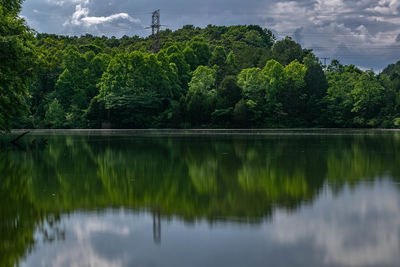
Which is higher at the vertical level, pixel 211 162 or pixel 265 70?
pixel 265 70

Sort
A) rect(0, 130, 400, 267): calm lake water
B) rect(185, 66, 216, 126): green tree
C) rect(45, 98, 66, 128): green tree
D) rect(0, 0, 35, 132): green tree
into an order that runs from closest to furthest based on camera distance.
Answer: rect(0, 130, 400, 267): calm lake water, rect(0, 0, 35, 132): green tree, rect(185, 66, 216, 126): green tree, rect(45, 98, 66, 128): green tree

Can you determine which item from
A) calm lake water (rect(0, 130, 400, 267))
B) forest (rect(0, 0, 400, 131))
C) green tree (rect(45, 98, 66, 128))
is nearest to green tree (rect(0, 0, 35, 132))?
calm lake water (rect(0, 130, 400, 267))

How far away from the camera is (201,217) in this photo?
423 inches

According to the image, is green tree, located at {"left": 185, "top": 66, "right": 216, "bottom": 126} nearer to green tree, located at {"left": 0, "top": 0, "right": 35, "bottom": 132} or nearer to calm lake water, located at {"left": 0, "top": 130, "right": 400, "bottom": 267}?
green tree, located at {"left": 0, "top": 0, "right": 35, "bottom": 132}

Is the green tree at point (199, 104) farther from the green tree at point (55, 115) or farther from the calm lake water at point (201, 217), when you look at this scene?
the calm lake water at point (201, 217)

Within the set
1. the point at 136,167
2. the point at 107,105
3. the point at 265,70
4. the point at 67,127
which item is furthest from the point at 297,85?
the point at 136,167

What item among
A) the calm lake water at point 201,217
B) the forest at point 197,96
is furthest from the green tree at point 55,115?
the calm lake water at point 201,217

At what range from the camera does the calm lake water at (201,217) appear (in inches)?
320

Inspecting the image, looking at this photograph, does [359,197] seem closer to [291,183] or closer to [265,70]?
[291,183]

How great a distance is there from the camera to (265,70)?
87750mm

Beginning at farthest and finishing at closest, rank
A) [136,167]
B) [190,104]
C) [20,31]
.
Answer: [190,104], [20,31], [136,167]

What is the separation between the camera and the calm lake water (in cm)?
814

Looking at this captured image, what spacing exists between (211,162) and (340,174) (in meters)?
6.51

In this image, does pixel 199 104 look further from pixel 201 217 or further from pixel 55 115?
pixel 201 217
